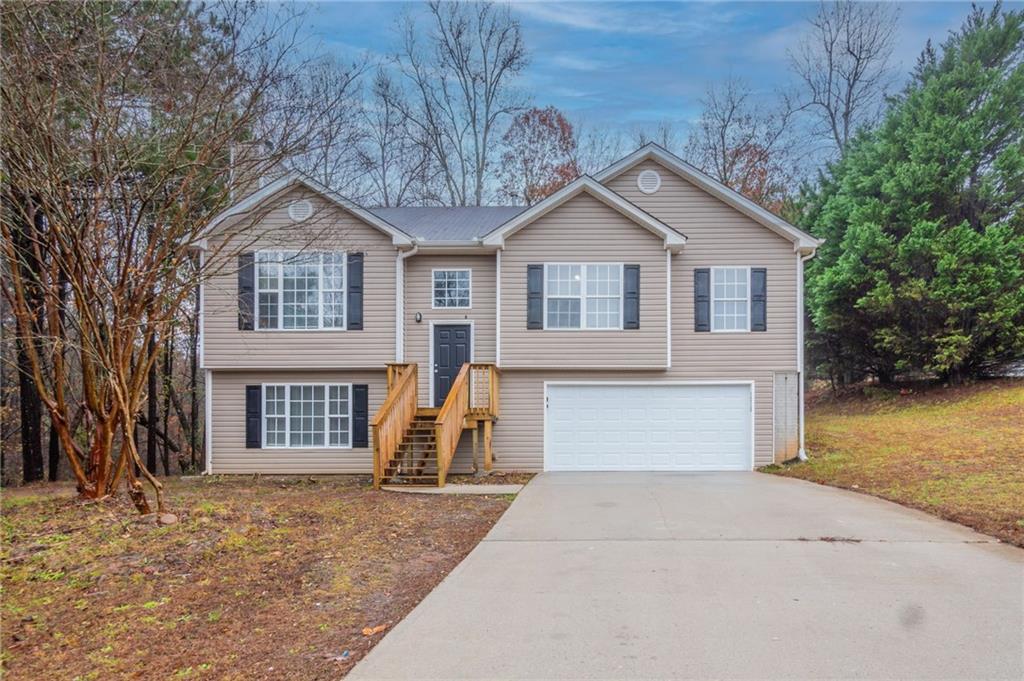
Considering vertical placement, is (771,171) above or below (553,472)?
above

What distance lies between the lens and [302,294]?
43.6ft

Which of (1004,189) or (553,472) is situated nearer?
(553,472)

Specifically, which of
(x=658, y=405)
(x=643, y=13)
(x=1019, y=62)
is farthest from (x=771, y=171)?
(x=658, y=405)

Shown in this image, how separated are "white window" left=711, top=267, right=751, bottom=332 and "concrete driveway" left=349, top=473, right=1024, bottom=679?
5.68 m

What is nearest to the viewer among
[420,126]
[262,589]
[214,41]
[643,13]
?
[262,589]

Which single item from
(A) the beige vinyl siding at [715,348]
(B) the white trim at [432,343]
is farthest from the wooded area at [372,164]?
(A) the beige vinyl siding at [715,348]

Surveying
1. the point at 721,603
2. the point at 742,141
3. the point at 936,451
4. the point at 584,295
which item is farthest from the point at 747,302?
the point at 742,141

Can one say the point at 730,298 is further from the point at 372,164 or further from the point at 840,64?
the point at 840,64

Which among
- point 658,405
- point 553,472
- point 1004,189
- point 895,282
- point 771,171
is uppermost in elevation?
point 771,171

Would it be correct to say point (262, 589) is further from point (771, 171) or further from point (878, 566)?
point (771, 171)

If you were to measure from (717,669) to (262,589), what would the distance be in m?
3.68

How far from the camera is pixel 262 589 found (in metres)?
5.36

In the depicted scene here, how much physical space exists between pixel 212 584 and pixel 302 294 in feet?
28.4

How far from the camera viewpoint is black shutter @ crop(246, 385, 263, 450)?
13469mm
